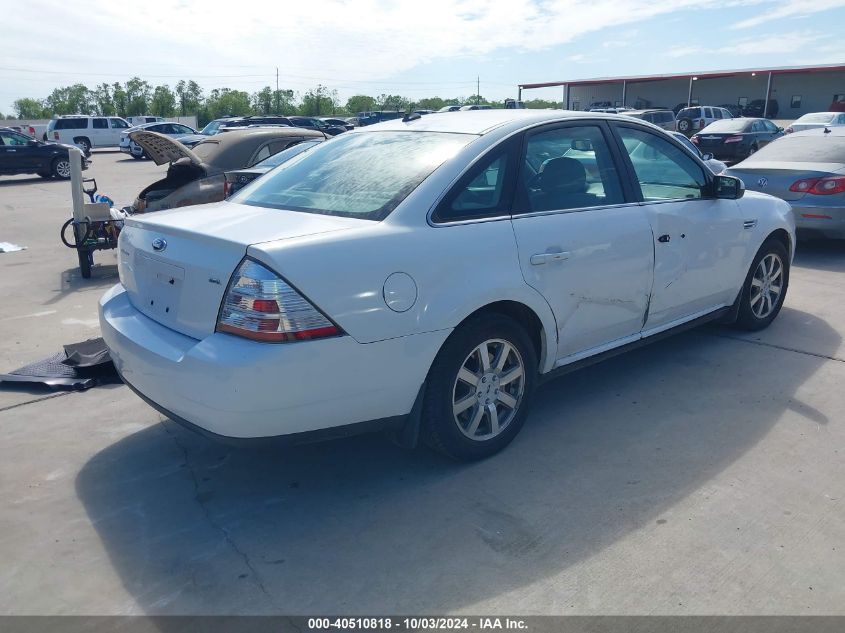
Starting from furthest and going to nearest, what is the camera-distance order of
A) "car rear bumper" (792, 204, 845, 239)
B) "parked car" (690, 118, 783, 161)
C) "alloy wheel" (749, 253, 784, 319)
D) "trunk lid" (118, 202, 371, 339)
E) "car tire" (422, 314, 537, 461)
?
"parked car" (690, 118, 783, 161) < "car rear bumper" (792, 204, 845, 239) < "alloy wheel" (749, 253, 784, 319) < "car tire" (422, 314, 537, 461) < "trunk lid" (118, 202, 371, 339)

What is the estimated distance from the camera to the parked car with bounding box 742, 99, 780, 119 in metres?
47.6

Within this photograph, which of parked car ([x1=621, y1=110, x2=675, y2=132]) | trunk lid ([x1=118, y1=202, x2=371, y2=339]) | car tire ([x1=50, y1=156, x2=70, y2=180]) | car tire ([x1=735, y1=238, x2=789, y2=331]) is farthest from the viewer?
parked car ([x1=621, y1=110, x2=675, y2=132])

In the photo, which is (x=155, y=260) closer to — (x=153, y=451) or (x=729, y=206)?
(x=153, y=451)

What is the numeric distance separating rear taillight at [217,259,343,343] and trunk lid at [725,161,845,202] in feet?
24.7

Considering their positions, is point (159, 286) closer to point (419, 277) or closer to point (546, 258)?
point (419, 277)

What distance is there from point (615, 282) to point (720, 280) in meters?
1.35

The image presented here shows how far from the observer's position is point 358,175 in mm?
3820

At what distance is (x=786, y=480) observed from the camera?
3.56 m

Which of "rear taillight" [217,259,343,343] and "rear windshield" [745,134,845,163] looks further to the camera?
"rear windshield" [745,134,845,163]

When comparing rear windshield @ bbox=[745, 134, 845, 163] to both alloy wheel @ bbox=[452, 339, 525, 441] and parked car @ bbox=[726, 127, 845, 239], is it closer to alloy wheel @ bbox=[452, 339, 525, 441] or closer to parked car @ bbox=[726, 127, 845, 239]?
parked car @ bbox=[726, 127, 845, 239]

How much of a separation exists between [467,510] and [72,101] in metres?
97.8

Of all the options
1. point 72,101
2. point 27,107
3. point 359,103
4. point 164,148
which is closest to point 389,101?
point 359,103

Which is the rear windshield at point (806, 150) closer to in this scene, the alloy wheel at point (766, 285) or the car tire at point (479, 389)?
the alloy wheel at point (766, 285)

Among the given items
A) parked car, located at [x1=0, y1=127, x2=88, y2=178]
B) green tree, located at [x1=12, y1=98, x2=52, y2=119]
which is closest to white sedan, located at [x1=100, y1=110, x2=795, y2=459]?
parked car, located at [x1=0, y1=127, x2=88, y2=178]
